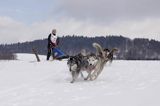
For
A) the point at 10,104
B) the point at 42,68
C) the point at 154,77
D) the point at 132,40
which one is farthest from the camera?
the point at 132,40

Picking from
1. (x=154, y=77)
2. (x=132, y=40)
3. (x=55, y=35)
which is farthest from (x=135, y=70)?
(x=132, y=40)

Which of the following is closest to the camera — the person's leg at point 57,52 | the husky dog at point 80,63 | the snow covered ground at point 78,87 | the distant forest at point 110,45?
the snow covered ground at point 78,87

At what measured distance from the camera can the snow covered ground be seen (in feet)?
33.1

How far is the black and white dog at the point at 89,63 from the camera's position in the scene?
44.4 feet

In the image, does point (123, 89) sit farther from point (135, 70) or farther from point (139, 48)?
point (139, 48)

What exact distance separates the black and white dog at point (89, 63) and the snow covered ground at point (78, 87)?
10.5 inches

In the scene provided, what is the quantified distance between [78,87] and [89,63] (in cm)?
162

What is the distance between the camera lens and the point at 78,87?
12469 mm

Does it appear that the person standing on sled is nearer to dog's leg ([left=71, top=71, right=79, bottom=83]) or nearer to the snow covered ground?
the snow covered ground

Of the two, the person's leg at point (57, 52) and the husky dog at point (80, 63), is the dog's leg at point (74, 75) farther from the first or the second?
the person's leg at point (57, 52)

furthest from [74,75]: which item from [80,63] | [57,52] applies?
[57,52]

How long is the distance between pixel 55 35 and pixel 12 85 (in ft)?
23.5

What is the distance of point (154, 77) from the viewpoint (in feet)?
45.0

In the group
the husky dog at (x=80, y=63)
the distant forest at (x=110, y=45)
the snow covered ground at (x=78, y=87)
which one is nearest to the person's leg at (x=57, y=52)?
the snow covered ground at (x=78, y=87)
